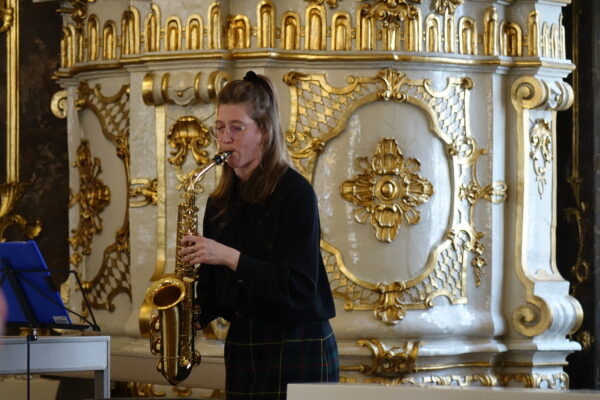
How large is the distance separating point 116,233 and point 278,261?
2672 millimetres

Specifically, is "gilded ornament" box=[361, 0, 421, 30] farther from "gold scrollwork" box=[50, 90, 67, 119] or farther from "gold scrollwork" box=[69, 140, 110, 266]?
"gold scrollwork" box=[50, 90, 67, 119]

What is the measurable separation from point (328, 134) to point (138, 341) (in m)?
1.41

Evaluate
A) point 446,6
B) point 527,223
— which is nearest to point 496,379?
point 527,223

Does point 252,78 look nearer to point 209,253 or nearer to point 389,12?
point 209,253

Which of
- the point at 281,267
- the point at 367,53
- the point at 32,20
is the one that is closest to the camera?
the point at 281,267

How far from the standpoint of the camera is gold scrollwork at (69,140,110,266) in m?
6.39

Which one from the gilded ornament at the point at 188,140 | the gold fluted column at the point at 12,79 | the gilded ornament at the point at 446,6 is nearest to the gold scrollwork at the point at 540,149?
the gilded ornament at the point at 446,6

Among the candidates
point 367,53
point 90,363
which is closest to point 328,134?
point 367,53

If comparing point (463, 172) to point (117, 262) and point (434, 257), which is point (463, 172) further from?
point (117, 262)

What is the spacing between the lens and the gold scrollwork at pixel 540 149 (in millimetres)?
6359

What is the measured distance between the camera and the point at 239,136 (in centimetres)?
385

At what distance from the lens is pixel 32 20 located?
23.3 ft

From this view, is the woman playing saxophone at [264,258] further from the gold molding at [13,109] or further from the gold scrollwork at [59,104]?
the gold molding at [13,109]

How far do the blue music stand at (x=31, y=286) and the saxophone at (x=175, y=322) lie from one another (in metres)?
0.41
